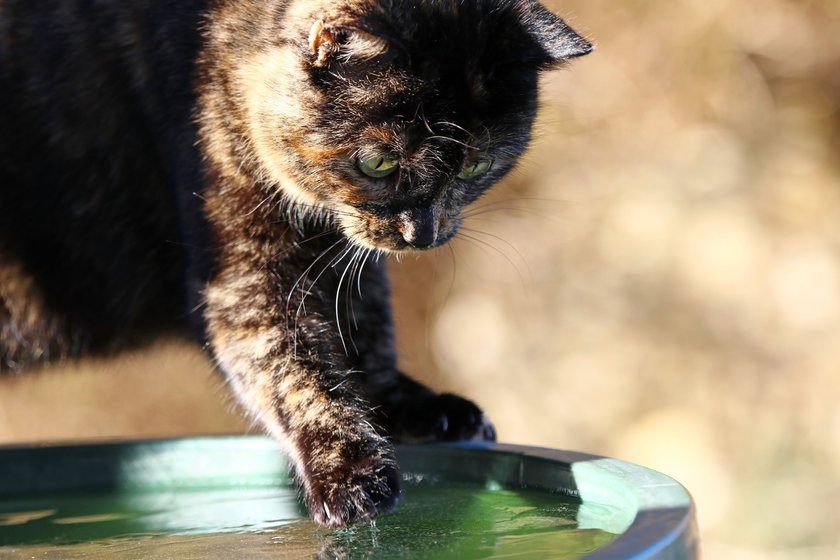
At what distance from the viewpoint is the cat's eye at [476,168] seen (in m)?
1.96

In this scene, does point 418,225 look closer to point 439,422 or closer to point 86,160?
point 439,422

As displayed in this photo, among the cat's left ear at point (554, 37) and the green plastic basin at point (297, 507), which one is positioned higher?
the cat's left ear at point (554, 37)

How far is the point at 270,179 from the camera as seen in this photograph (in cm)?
204

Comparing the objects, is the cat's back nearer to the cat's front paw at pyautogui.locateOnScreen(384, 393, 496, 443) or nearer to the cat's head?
the cat's head

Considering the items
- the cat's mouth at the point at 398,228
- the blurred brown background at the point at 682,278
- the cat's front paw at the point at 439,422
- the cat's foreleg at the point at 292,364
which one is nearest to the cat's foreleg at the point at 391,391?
the cat's front paw at the point at 439,422

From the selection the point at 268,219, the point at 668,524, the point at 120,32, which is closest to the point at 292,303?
the point at 268,219

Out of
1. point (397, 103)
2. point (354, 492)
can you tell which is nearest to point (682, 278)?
point (397, 103)

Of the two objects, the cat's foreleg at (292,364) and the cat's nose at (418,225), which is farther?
the cat's nose at (418,225)

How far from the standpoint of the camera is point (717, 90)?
4648mm

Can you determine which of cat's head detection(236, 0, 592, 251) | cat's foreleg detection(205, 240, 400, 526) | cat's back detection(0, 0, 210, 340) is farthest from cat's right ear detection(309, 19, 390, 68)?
cat's back detection(0, 0, 210, 340)

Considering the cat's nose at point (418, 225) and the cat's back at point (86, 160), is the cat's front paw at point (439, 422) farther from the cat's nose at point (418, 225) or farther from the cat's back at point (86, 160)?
the cat's back at point (86, 160)

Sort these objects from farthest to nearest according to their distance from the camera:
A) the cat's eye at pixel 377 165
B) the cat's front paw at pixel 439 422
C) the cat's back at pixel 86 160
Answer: the cat's back at pixel 86 160, the cat's front paw at pixel 439 422, the cat's eye at pixel 377 165

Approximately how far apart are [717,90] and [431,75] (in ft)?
10.3

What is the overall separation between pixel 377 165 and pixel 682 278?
9.80ft
